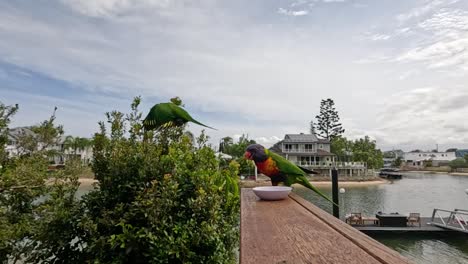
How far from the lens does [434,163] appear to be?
71438 millimetres

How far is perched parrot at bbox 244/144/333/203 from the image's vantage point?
2.54 m

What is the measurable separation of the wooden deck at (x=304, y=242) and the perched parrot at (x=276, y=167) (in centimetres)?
107

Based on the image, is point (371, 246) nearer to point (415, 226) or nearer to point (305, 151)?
point (415, 226)

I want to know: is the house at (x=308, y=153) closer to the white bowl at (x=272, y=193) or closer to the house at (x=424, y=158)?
the white bowl at (x=272, y=193)

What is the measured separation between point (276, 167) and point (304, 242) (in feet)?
5.22

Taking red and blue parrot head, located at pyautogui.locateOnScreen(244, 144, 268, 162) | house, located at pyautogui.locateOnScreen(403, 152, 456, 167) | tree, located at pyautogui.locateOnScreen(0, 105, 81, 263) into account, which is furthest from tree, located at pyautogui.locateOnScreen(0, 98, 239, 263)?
house, located at pyautogui.locateOnScreen(403, 152, 456, 167)

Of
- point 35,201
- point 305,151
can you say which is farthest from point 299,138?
point 35,201

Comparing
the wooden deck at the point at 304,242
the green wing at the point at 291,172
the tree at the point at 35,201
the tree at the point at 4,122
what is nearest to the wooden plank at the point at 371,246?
the wooden deck at the point at 304,242

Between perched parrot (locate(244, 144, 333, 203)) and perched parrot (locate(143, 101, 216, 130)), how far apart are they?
0.67m

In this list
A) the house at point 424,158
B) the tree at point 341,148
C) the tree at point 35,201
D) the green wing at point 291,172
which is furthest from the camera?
the house at point 424,158

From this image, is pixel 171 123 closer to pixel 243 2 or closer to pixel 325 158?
pixel 243 2

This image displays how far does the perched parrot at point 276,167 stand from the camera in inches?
99.8

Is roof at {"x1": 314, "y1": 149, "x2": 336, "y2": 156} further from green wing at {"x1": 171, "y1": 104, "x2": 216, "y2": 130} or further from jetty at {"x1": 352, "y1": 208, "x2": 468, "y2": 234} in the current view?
green wing at {"x1": 171, "y1": 104, "x2": 216, "y2": 130}

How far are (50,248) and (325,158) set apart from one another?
1439 inches
